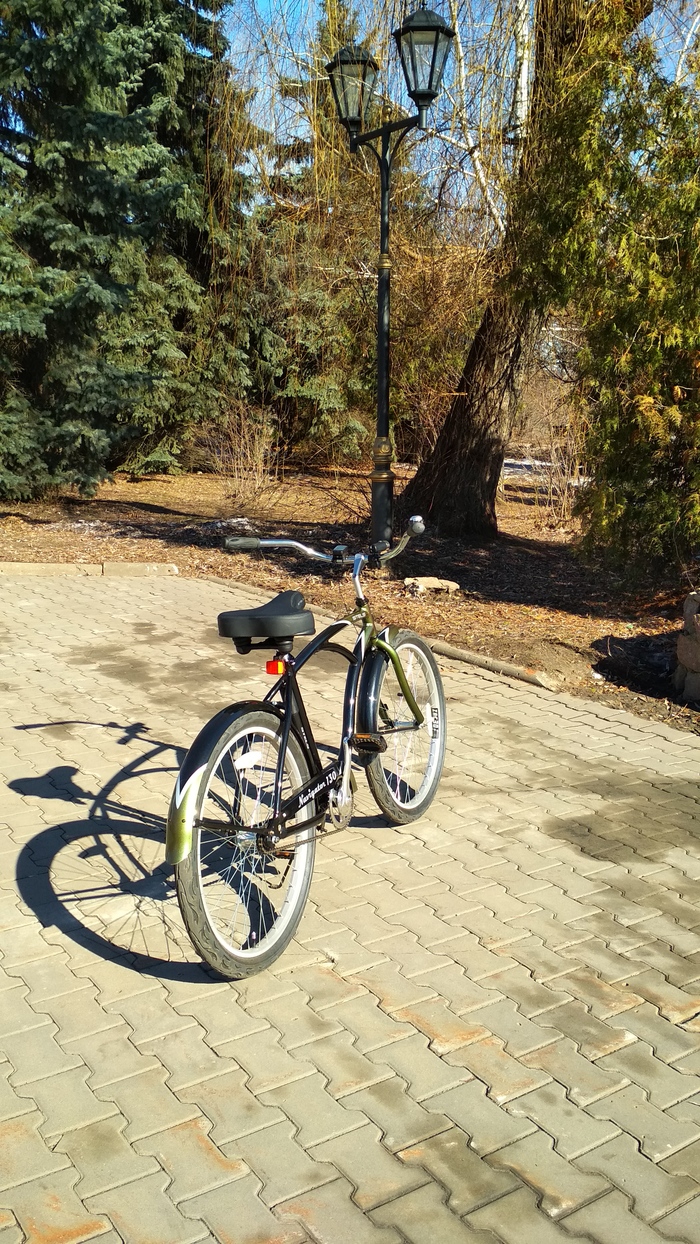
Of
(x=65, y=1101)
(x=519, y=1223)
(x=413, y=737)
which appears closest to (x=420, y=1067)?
(x=519, y=1223)

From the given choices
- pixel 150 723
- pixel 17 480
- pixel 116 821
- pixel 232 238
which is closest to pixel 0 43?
A: pixel 17 480

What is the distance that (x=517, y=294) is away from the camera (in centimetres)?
884

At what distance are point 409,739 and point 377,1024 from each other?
1798mm

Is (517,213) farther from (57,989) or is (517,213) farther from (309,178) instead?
(57,989)

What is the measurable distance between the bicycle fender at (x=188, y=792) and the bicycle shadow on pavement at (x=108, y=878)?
62 cm

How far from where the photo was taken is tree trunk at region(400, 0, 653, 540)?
8.14 m

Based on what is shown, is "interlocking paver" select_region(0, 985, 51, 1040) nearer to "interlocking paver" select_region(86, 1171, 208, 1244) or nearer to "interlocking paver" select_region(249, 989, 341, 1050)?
"interlocking paver" select_region(249, 989, 341, 1050)

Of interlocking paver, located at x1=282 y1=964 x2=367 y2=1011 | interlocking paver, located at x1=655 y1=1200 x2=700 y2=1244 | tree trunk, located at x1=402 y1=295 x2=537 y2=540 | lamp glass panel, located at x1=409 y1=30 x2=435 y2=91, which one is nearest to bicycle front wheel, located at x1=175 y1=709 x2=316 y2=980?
interlocking paver, located at x1=282 y1=964 x2=367 y2=1011

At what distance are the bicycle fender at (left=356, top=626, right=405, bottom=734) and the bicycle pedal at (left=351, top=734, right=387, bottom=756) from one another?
24 mm

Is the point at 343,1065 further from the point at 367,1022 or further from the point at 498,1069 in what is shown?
the point at 498,1069

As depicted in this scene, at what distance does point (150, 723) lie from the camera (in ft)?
20.0

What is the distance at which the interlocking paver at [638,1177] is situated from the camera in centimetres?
258

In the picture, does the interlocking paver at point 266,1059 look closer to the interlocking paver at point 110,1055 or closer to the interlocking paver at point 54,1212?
the interlocking paver at point 110,1055

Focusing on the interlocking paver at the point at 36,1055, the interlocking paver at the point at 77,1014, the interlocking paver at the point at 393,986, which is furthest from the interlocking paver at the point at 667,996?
the interlocking paver at the point at 36,1055
